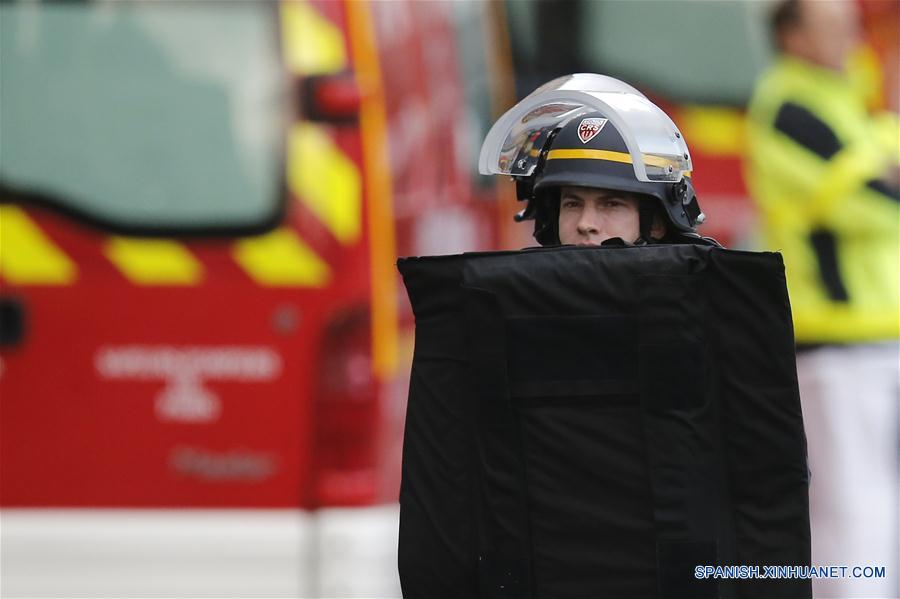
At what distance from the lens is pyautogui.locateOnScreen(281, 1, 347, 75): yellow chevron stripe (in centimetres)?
466

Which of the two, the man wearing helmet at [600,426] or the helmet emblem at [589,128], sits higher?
the helmet emblem at [589,128]

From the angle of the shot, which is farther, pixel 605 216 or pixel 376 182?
pixel 376 182

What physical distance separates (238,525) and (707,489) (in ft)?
7.76

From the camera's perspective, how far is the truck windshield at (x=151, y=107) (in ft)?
15.3

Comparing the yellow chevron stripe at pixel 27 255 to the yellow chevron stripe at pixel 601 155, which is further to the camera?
the yellow chevron stripe at pixel 27 255

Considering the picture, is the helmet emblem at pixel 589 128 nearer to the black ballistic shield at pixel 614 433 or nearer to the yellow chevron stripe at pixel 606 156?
the yellow chevron stripe at pixel 606 156

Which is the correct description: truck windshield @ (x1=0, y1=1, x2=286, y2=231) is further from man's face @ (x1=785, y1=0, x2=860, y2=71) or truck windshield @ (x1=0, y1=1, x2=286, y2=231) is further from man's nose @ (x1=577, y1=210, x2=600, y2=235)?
man's face @ (x1=785, y1=0, x2=860, y2=71)

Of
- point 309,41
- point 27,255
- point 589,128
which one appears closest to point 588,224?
point 589,128

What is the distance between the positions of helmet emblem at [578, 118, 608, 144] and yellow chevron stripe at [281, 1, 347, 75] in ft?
5.80

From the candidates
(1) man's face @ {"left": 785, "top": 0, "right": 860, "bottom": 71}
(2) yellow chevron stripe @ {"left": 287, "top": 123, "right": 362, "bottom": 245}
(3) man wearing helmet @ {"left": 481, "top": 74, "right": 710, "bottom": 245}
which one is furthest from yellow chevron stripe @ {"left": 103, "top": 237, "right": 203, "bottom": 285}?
(1) man's face @ {"left": 785, "top": 0, "right": 860, "bottom": 71}

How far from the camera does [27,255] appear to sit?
4.73 meters

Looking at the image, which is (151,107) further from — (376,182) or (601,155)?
(601,155)

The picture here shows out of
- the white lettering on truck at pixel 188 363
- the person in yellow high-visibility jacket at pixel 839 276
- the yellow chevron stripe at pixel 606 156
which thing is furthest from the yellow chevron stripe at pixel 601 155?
the person in yellow high-visibility jacket at pixel 839 276

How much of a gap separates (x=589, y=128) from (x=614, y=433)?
0.62m
